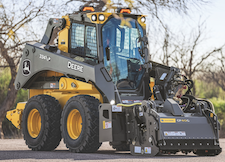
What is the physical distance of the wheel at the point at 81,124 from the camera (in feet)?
28.2

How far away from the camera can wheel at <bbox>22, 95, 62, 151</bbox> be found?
9.95 m

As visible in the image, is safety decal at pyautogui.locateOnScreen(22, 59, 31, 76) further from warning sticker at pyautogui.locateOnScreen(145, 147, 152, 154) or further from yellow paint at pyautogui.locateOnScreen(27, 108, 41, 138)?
warning sticker at pyautogui.locateOnScreen(145, 147, 152, 154)

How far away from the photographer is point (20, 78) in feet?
36.9

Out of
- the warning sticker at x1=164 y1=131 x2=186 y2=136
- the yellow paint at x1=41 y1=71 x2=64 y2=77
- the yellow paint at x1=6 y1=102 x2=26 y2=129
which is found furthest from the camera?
the yellow paint at x1=6 y1=102 x2=26 y2=129

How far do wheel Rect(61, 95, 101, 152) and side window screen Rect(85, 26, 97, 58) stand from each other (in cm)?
128

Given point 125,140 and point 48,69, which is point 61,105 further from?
point 125,140

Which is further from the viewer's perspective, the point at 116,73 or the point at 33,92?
the point at 33,92

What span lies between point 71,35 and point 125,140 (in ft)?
11.2

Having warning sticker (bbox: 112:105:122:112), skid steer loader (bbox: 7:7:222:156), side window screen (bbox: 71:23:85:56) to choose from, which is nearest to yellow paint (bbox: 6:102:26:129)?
skid steer loader (bbox: 7:7:222:156)

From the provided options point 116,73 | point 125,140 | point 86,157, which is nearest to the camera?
point 86,157

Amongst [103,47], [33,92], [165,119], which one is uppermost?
[103,47]

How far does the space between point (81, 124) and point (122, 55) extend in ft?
6.48

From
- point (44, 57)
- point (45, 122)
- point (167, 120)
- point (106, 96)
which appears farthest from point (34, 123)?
point (167, 120)

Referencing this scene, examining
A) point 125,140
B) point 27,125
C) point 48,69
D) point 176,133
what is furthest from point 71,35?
point 176,133
